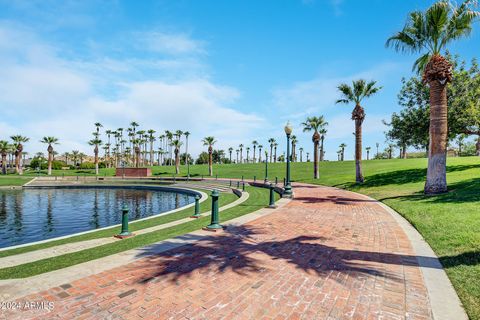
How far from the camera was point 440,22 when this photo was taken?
14.4 metres

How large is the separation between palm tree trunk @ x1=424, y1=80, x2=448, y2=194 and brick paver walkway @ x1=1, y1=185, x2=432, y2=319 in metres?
9.57

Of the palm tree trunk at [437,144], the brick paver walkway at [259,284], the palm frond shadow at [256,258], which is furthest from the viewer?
the palm tree trunk at [437,144]

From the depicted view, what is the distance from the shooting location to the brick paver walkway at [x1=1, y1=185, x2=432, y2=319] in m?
3.54

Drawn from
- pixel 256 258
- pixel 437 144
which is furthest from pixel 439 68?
pixel 256 258

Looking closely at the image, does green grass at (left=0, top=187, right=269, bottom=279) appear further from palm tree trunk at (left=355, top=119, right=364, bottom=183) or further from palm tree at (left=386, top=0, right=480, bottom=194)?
palm tree trunk at (left=355, top=119, right=364, bottom=183)

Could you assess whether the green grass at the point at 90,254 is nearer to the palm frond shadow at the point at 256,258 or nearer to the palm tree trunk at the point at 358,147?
the palm frond shadow at the point at 256,258

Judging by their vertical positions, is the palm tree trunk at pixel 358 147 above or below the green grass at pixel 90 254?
above

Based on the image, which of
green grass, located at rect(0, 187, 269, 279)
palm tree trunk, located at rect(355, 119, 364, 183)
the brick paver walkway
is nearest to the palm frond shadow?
the brick paver walkway

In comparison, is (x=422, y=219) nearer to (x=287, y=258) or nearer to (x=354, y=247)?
(x=354, y=247)

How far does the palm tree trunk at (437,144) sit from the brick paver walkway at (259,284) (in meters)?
9.57

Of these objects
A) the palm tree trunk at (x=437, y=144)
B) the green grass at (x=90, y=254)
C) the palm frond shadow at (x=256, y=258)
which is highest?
the palm tree trunk at (x=437, y=144)

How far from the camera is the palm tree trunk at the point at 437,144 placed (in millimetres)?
13828

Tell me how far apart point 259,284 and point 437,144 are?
14877 mm

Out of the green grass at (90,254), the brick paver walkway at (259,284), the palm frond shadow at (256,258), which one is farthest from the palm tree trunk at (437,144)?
the green grass at (90,254)
